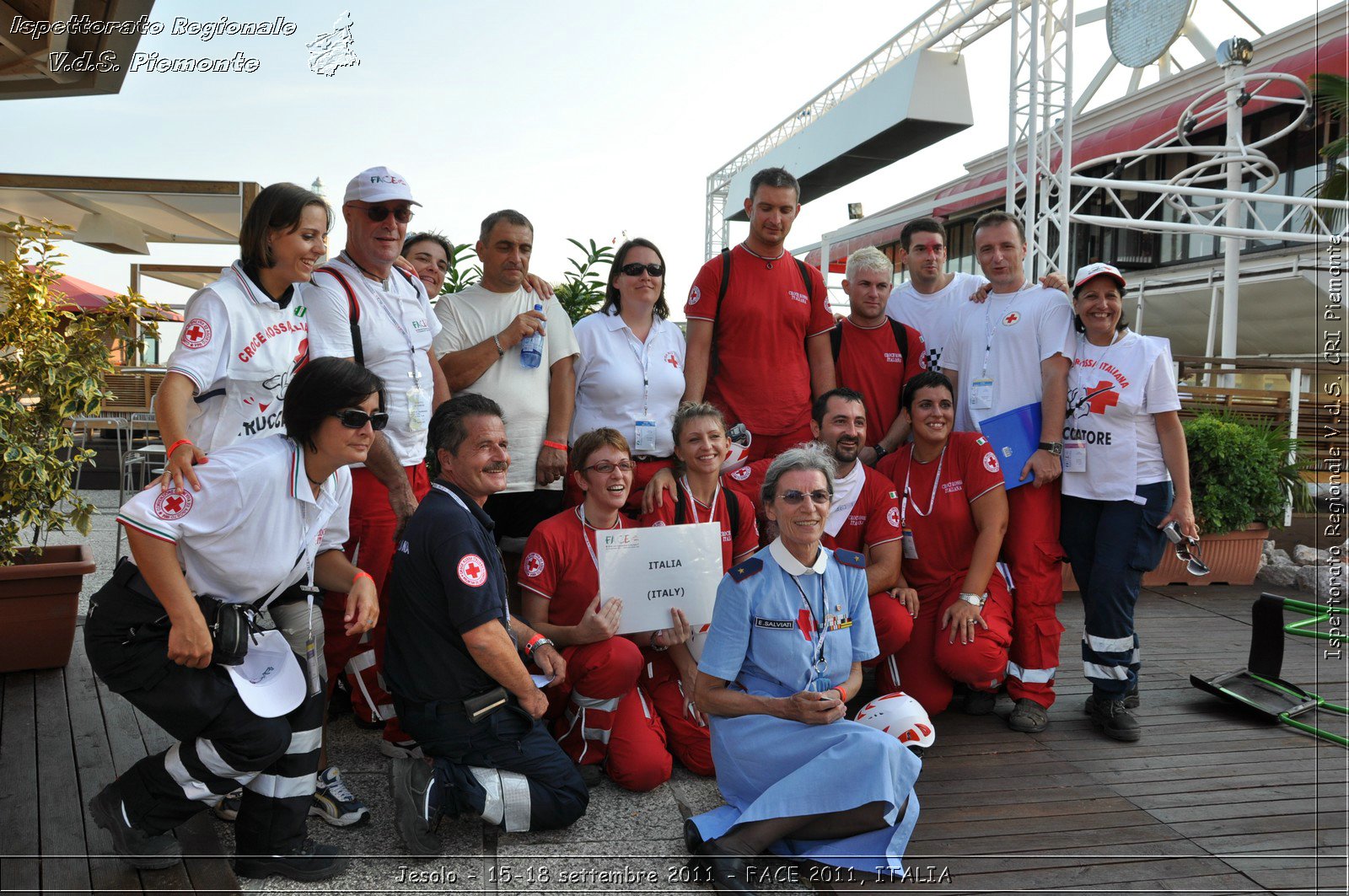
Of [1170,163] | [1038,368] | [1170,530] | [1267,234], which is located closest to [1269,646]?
[1170,530]

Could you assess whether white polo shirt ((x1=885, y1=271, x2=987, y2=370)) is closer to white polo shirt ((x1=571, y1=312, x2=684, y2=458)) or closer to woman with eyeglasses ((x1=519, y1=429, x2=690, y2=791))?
white polo shirt ((x1=571, y1=312, x2=684, y2=458))

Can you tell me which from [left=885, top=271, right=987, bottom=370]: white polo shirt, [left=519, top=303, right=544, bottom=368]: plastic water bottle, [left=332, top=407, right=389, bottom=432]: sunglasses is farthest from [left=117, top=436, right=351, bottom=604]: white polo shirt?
[left=885, top=271, right=987, bottom=370]: white polo shirt

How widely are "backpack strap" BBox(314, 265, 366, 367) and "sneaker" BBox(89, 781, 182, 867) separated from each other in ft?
5.57

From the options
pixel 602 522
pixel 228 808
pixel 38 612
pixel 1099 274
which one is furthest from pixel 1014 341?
pixel 38 612

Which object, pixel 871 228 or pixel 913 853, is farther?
pixel 871 228

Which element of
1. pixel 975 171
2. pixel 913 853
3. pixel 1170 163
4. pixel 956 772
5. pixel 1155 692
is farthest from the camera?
pixel 975 171

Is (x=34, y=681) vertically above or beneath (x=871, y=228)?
beneath

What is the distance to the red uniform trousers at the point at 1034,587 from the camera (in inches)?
170

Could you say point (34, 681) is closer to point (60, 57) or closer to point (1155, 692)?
point (60, 57)

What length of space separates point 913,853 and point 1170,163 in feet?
59.4

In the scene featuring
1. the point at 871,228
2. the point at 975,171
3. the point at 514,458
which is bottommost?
the point at 514,458

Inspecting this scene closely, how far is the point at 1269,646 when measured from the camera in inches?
186

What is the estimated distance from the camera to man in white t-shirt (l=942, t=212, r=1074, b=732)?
14.2ft

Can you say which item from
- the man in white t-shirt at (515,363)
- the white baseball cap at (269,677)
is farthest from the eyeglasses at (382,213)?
the white baseball cap at (269,677)
